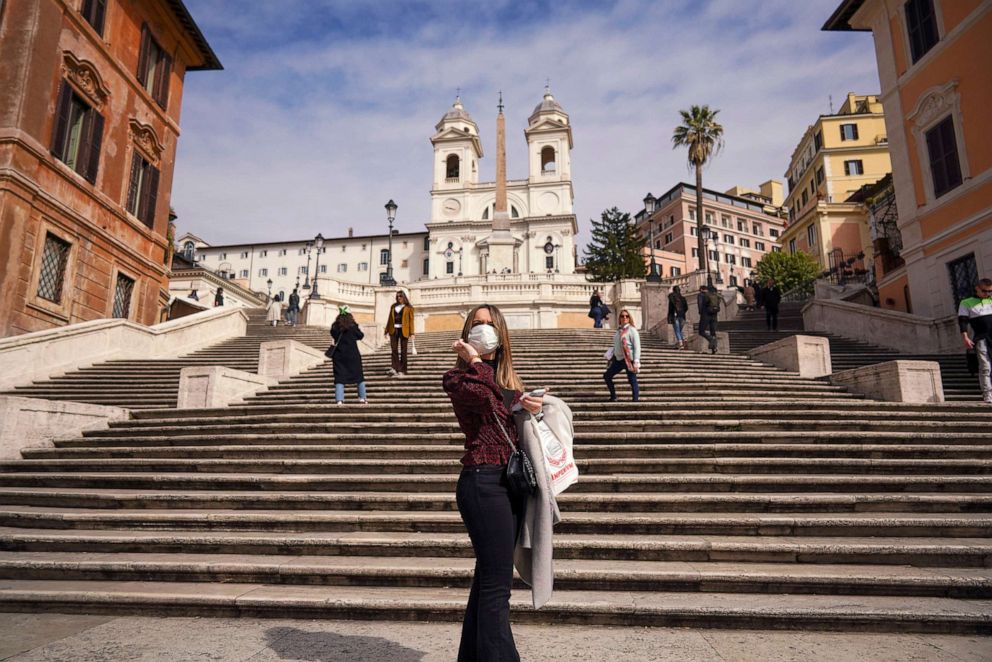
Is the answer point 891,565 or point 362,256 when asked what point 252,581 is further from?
point 362,256

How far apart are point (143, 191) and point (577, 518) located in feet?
72.5

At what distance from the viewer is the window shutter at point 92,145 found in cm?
1794

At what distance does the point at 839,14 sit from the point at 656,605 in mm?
25532

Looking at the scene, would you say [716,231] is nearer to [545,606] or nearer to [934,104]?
[934,104]

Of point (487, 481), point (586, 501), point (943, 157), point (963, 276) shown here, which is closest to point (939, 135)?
point (943, 157)

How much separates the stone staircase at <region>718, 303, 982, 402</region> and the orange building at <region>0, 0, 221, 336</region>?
1932cm

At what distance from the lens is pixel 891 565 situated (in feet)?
15.7

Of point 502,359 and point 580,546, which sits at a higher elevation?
point 502,359

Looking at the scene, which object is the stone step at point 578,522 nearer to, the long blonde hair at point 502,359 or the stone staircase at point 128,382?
the long blonde hair at point 502,359

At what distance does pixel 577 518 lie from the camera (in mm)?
5449

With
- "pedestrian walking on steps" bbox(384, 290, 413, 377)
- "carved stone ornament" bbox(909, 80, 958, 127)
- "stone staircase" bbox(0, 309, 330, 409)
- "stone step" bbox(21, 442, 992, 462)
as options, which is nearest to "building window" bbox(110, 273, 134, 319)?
"stone staircase" bbox(0, 309, 330, 409)

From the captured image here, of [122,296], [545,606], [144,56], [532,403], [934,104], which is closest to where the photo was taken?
[532,403]

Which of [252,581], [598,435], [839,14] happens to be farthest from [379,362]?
[839,14]

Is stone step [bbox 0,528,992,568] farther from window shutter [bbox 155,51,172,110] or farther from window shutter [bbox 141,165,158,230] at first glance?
window shutter [bbox 155,51,172,110]
